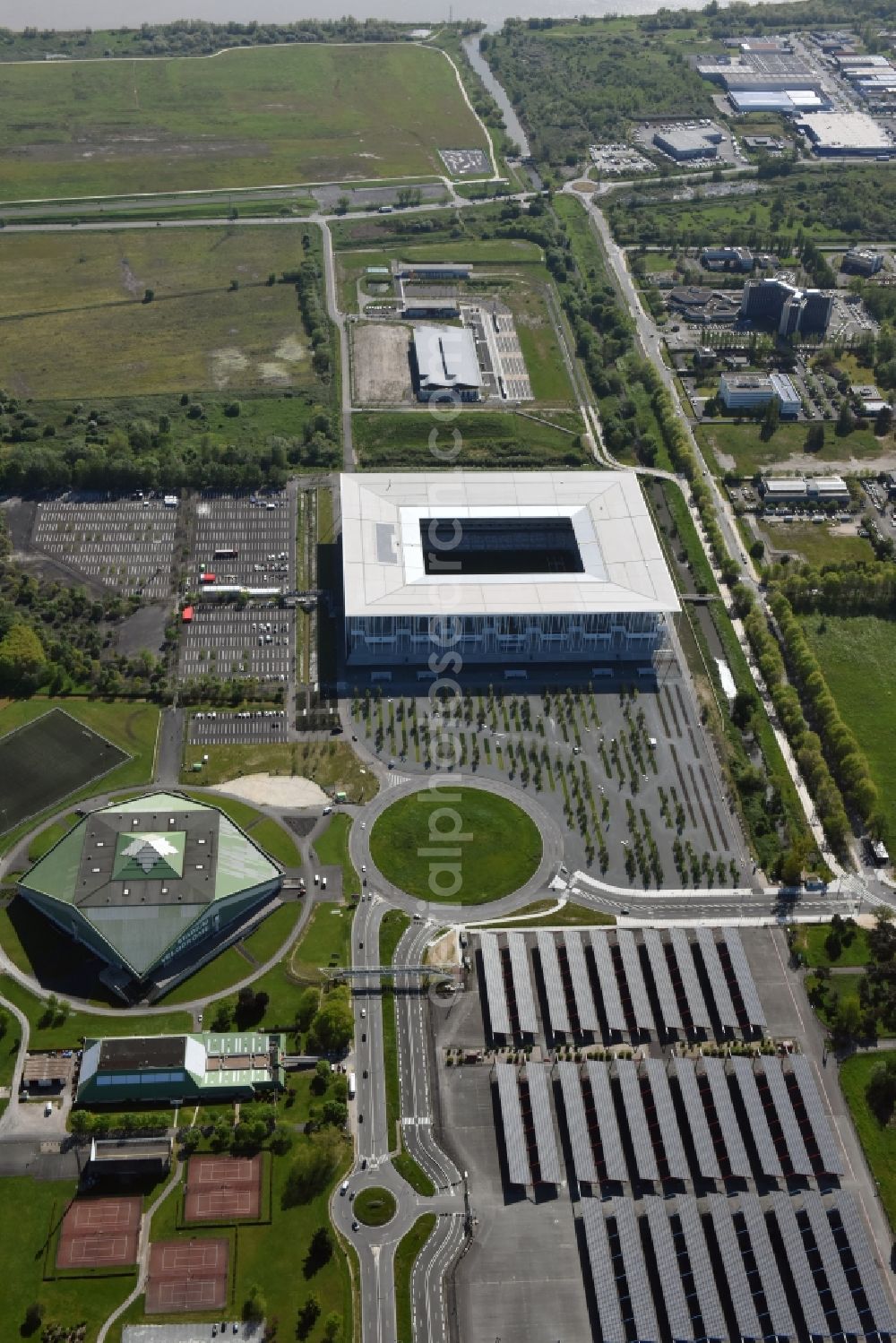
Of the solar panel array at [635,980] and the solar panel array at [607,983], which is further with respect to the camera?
the solar panel array at [635,980]

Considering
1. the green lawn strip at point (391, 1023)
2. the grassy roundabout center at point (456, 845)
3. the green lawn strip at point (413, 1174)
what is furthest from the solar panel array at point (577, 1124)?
the grassy roundabout center at point (456, 845)

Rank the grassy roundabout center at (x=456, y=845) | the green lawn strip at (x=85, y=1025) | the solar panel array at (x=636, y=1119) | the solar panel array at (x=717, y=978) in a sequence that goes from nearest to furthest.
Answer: the solar panel array at (x=636, y=1119) < the green lawn strip at (x=85, y=1025) < the solar panel array at (x=717, y=978) < the grassy roundabout center at (x=456, y=845)

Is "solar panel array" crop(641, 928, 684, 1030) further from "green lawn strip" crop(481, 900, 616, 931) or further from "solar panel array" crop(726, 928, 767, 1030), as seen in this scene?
"solar panel array" crop(726, 928, 767, 1030)

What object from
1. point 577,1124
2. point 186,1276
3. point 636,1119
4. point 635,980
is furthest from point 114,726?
point 636,1119

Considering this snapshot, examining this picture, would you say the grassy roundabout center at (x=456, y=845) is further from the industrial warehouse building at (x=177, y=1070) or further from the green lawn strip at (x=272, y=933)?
the industrial warehouse building at (x=177, y=1070)

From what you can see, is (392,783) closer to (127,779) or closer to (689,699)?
(127,779)

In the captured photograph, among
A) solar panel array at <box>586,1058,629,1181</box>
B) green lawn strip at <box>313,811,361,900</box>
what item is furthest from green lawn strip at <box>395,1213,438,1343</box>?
green lawn strip at <box>313,811,361,900</box>

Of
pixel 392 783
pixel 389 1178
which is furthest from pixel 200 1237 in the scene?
pixel 392 783
